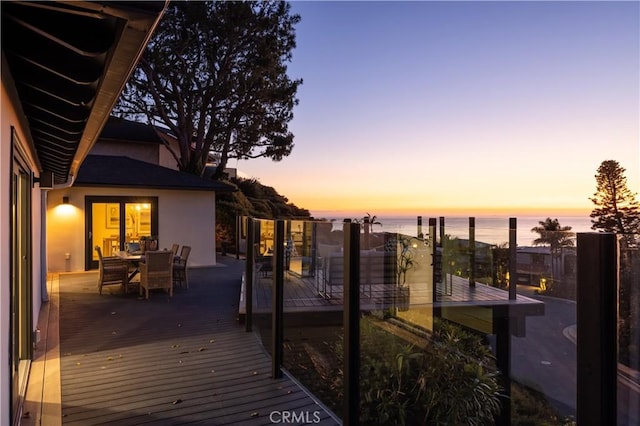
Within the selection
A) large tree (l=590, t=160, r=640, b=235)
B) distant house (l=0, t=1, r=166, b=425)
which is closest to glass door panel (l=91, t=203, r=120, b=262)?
distant house (l=0, t=1, r=166, b=425)

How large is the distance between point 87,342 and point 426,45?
8.62 meters

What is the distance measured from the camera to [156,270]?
311 inches

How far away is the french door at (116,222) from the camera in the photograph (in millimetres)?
11484

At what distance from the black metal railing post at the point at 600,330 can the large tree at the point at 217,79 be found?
731 inches

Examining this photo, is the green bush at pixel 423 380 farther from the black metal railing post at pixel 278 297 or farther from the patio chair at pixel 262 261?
the patio chair at pixel 262 261

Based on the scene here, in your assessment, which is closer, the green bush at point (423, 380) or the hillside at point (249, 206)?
the green bush at point (423, 380)

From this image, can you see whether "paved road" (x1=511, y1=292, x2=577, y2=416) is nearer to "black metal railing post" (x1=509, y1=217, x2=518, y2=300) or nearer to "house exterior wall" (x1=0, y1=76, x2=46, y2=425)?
"black metal railing post" (x1=509, y1=217, x2=518, y2=300)

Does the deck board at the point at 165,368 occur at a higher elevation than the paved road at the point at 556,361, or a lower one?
lower

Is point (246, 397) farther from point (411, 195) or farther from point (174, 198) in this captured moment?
point (411, 195)

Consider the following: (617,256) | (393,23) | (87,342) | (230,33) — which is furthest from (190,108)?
(617,256)

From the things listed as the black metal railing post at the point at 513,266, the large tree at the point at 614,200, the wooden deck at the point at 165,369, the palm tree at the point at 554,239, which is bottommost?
the wooden deck at the point at 165,369

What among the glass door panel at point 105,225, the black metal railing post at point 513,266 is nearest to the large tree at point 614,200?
the black metal railing post at point 513,266

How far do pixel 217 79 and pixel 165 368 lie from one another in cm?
1644

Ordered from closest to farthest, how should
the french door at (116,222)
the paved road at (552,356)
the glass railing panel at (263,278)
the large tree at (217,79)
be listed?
the paved road at (552,356) → the glass railing panel at (263,278) → the french door at (116,222) → the large tree at (217,79)
